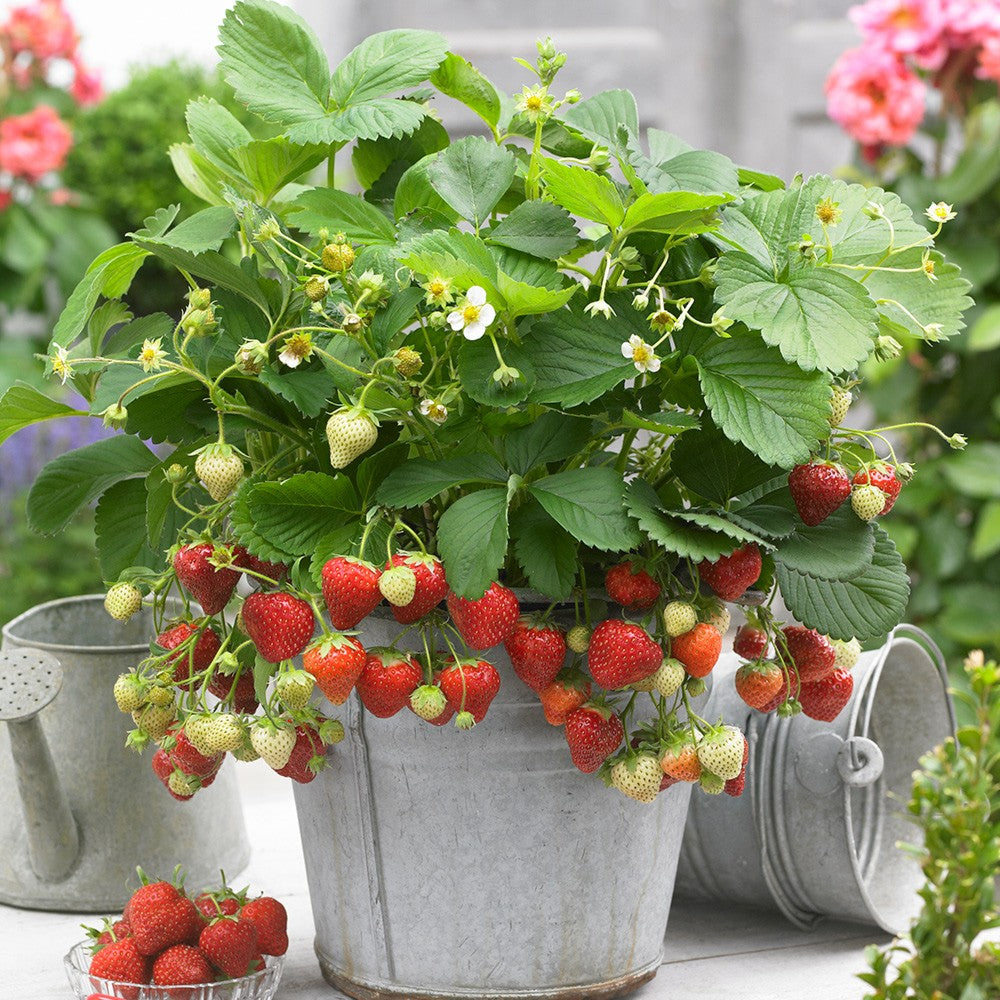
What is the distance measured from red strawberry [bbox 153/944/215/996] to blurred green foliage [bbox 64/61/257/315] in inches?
83.6

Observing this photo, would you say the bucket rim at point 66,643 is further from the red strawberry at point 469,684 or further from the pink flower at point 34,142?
the pink flower at point 34,142

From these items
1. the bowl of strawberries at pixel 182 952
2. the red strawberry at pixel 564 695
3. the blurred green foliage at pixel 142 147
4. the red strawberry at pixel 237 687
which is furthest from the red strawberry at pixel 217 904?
the blurred green foliage at pixel 142 147

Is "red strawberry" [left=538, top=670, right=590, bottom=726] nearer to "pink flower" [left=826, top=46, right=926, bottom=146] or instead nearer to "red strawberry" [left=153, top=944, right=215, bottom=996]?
"red strawberry" [left=153, top=944, right=215, bottom=996]

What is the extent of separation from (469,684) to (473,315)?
168 millimetres

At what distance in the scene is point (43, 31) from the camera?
265 centimetres

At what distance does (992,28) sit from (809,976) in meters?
1.42

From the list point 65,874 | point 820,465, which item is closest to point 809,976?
point 820,465

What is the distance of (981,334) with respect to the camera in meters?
1.74

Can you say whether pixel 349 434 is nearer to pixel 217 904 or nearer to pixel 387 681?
pixel 387 681

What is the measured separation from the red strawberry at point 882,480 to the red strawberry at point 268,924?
0.37 metres

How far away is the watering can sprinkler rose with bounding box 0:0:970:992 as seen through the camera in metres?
0.62

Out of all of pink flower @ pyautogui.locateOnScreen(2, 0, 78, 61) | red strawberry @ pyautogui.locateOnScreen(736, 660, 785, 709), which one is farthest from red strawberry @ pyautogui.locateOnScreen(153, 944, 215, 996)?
pink flower @ pyautogui.locateOnScreen(2, 0, 78, 61)

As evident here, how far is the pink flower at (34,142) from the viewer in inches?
101

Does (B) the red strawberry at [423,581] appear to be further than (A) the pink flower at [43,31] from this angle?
No
